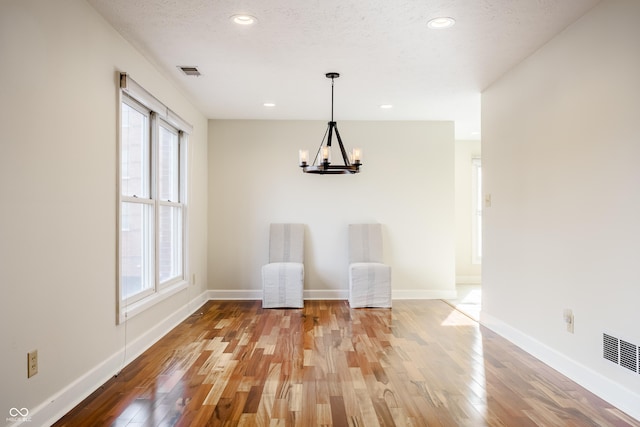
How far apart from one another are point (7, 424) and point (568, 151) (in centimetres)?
364

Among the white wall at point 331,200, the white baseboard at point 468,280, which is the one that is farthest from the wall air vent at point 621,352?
the white baseboard at point 468,280

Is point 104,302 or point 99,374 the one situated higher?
point 104,302

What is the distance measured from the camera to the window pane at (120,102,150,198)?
143 inches

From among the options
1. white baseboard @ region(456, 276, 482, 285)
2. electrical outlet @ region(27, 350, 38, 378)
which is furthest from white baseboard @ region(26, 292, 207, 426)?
white baseboard @ region(456, 276, 482, 285)

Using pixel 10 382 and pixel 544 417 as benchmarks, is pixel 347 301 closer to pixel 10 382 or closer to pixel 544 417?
pixel 544 417

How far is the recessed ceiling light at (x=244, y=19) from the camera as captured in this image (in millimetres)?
3051

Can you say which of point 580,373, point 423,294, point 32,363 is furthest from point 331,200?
point 32,363

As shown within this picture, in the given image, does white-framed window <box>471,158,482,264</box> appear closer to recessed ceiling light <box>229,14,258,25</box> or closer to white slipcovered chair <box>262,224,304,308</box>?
white slipcovered chair <box>262,224,304,308</box>

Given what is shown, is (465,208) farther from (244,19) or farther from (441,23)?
(244,19)

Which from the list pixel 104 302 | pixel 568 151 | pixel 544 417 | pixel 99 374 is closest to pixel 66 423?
pixel 99 374

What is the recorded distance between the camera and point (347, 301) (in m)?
6.12

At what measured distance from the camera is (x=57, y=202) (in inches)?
99.3

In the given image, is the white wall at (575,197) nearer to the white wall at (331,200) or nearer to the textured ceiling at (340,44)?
the textured ceiling at (340,44)

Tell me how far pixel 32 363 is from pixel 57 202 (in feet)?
2.75
